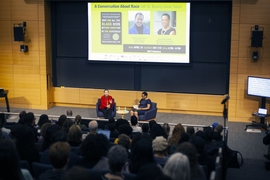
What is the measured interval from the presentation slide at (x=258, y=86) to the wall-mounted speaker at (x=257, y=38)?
0.89 metres

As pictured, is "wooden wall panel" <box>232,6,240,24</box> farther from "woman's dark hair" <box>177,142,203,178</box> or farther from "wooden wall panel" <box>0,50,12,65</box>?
"woman's dark hair" <box>177,142,203,178</box>

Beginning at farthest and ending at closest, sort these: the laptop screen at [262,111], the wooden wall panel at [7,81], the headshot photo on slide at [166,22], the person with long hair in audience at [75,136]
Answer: the wooden wall panel at [7,81]
the headshot photo on slide at [166,22]
the laptop screen at [262,111]
the person with long hair in audience at [75,136]

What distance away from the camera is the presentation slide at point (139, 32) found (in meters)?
13.0

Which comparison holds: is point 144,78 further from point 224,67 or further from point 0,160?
point 0,160

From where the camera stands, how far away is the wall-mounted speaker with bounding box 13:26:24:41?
13641mm

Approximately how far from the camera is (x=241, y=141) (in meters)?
10.8

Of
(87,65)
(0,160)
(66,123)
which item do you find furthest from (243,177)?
(87,65)

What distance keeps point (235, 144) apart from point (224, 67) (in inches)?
126

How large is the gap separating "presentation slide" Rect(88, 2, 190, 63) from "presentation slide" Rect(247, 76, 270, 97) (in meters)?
1.95

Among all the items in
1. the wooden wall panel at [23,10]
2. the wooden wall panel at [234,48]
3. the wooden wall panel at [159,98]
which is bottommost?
the wooden wall panel at [159,98]

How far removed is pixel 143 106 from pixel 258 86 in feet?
10.1

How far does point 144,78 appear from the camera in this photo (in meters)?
13.8

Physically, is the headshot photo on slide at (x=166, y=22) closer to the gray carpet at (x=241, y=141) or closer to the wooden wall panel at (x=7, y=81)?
the gray carpet at (x=241, y=141)

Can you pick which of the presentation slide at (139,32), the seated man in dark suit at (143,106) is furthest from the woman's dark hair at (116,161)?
the presentation slide at (139,32)
